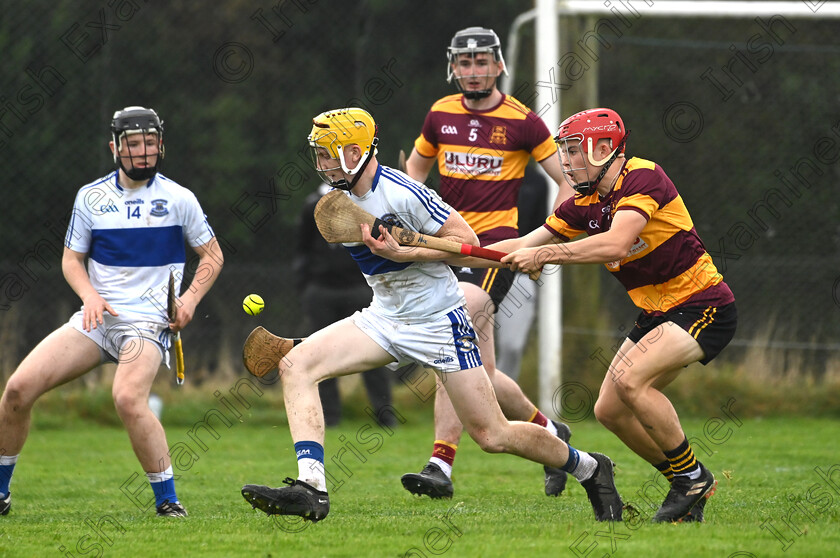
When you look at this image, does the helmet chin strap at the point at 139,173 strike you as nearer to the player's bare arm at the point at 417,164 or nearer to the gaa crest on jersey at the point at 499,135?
the player's bare arm at the point at 417,164

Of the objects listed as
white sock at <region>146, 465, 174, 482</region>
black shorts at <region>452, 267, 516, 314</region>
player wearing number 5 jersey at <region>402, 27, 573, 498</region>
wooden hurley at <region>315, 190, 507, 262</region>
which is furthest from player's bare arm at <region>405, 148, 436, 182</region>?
white sock at <region>146, 465, 174, 482</region>

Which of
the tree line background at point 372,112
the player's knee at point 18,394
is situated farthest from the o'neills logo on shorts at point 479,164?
the tree line background at point 372,112

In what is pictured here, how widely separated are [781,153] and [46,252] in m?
8.76

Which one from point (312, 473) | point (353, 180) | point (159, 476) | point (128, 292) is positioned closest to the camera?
point (312, 473)

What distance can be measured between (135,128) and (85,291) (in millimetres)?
919

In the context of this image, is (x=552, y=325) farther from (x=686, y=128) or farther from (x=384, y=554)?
(x=384, y=554)

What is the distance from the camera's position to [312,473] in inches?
196

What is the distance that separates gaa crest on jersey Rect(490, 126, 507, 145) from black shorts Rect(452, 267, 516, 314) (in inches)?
32.2

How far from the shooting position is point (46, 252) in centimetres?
1352

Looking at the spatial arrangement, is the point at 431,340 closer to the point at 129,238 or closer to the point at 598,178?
the point at 598,178

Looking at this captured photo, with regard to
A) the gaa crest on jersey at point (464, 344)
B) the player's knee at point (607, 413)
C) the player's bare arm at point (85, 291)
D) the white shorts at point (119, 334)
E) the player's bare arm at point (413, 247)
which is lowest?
the player's knee at point (607, 413)

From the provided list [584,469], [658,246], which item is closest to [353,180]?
[658,246]

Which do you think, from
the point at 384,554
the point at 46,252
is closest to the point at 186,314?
the point at 384,554

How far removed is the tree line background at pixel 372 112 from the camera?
11883 millimetres
